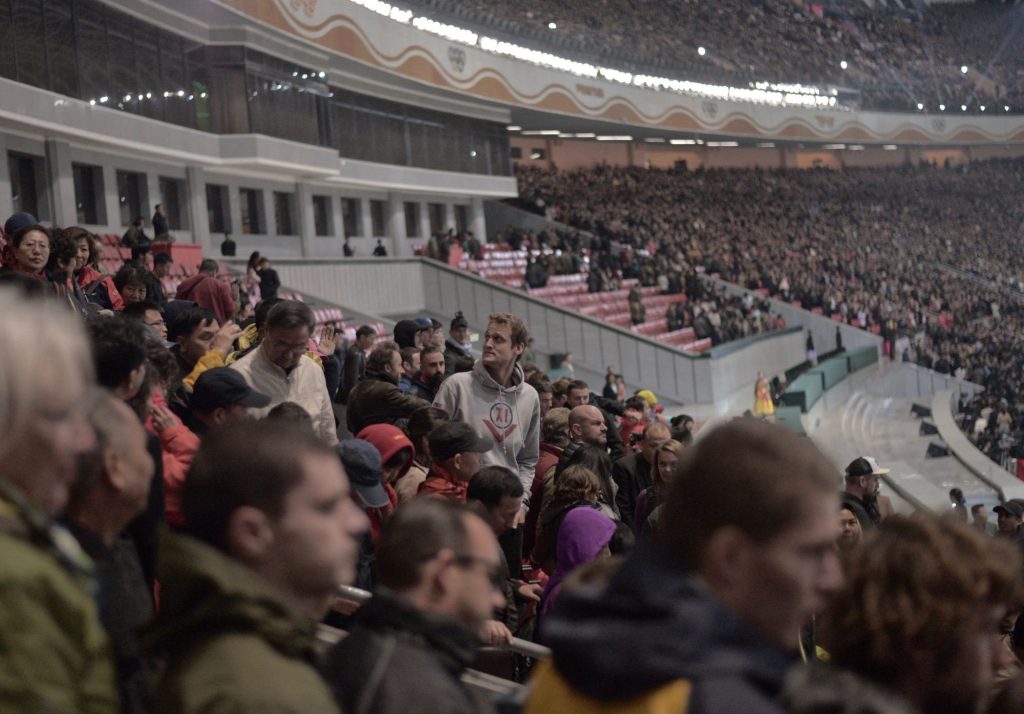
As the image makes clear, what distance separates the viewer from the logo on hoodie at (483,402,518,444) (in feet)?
19.3

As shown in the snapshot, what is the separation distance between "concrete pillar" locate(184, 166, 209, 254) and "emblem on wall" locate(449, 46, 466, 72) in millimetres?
8213

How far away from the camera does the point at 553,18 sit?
3606 centimetres

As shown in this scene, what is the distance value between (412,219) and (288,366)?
1040 inches

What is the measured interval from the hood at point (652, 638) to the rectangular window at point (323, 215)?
84.5ft

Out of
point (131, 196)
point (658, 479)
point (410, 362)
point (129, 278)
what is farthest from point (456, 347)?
point (131, 196)

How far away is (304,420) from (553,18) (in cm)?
3320

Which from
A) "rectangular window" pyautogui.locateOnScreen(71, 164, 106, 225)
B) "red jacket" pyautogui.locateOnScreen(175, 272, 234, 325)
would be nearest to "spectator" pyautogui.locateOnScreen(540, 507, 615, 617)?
"red jacket" pyautogui.locateOnScreen(175, 272, 234, 325)

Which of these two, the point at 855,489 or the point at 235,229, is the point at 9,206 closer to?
the point at 235,229

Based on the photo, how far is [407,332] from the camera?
8.83 metres

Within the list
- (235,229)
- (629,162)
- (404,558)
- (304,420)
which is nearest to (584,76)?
(629,162)

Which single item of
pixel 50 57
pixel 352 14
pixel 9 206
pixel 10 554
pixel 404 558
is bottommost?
pixel 404 558

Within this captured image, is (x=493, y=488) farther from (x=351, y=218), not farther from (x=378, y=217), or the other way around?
(x=378, y=217)

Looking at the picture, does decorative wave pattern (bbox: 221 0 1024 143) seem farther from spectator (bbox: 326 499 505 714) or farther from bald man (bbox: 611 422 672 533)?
spectator (bbox: 326 499 505 714)

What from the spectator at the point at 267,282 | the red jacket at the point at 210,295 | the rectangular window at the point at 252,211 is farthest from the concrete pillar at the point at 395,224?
the red jacket at the point at 210,295
